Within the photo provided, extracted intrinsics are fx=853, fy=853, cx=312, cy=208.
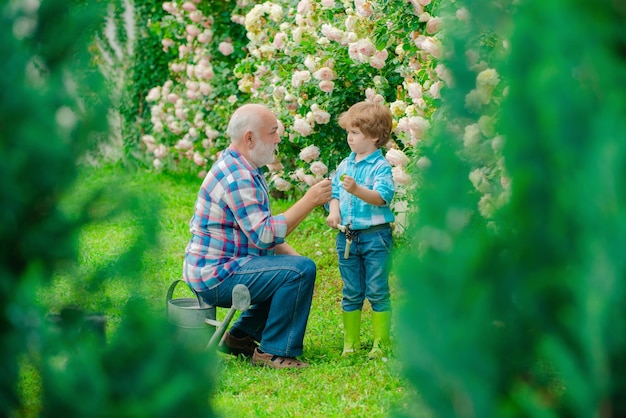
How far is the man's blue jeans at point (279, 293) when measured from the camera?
4273 mm

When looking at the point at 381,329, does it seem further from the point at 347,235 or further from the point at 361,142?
the point at 361,142

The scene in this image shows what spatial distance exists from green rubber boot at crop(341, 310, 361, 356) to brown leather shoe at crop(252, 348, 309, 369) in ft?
1.04

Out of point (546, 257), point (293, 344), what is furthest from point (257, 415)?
point (546, 257)

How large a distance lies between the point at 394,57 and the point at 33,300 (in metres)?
Result: 4.67

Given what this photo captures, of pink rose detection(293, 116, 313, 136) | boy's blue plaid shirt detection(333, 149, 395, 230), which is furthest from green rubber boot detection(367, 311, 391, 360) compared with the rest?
pink rose detection(293, 116, 313, 136)

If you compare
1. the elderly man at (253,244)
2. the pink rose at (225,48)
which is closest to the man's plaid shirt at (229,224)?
the elderly man at (253,244)

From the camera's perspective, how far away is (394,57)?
577 cm

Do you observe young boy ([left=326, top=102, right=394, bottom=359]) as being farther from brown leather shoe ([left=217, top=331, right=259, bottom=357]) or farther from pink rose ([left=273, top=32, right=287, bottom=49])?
pink rose ([left=273, top=32, right=287, bottom=49])

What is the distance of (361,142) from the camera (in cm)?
463

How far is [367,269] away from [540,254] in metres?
3.41

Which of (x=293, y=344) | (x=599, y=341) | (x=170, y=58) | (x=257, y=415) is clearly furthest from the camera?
(x=170, y=58)

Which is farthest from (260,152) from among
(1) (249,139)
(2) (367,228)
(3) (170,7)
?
(3) (170,7)

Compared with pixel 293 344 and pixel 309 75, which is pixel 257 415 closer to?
pixel 293 344

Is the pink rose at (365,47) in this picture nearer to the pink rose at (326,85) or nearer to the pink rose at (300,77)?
the pink rose at (326,85)
